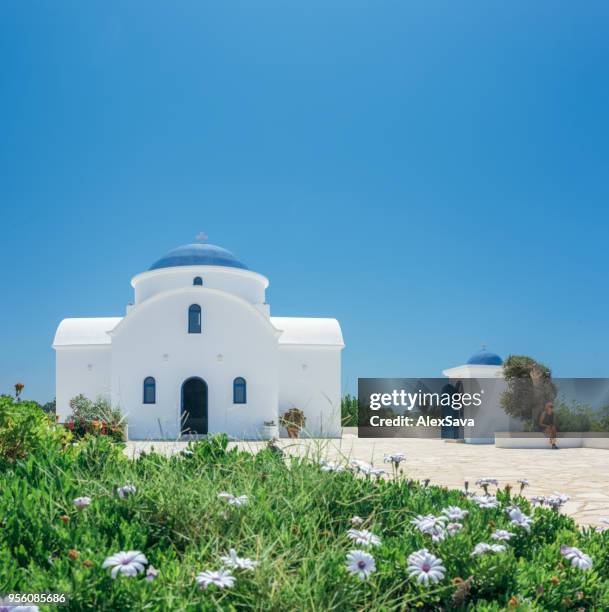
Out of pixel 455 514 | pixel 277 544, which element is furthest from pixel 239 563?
pixel 455 514

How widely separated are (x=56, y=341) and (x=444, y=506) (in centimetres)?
2360

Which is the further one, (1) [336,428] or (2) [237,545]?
(1) [336,428]

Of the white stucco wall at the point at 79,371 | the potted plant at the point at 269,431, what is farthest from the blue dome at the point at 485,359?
the white stucco wall at the point at 79,371

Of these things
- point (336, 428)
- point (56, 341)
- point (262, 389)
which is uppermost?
point (56, 341)

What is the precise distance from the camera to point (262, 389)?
22.6m

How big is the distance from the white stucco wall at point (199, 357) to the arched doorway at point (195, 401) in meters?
0.19

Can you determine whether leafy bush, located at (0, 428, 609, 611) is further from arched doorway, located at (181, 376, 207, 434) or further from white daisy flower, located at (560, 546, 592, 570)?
arched doorway, located at (181, 376, 207, 434)

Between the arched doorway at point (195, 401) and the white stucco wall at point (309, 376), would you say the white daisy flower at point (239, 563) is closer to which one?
the arched doorway at point (195, 401)

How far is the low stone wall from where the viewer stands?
19.0 m

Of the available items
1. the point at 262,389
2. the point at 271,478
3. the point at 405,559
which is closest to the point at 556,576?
the point at 405,559

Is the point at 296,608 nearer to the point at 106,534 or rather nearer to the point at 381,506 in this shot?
the point at 106,534

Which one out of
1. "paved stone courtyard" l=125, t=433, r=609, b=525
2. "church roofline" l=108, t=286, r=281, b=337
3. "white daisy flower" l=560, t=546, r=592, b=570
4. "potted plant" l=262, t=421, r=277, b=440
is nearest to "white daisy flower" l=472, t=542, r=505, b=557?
"white daisy flower" l=560, t=546, r=592, b=570

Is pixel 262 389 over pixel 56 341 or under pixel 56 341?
under

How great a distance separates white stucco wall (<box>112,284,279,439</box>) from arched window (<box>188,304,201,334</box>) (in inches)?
5.2
